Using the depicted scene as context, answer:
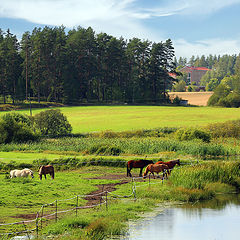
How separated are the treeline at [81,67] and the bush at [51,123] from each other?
59141 mm

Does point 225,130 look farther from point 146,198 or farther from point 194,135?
point 146,198

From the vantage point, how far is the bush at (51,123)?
83.6m

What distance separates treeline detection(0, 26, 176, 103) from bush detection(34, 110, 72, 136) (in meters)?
59.1

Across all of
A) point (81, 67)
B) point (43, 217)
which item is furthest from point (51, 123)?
point (81, 67)

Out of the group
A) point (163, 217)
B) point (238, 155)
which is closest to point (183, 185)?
point (163, 217)

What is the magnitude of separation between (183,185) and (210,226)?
Answer: 7111 millimetres

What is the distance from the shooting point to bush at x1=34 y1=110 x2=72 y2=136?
3290 inches

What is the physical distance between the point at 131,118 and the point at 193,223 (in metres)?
83.8

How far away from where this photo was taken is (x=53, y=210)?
27844mm

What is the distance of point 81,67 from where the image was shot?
516 feet

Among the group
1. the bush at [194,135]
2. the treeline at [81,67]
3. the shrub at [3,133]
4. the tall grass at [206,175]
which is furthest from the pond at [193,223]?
the treeline at [81,67]

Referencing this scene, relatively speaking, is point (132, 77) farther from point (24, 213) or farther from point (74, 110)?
point (24, 213)

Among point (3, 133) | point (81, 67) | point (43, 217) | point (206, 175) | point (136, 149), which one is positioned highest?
point (81, 67)

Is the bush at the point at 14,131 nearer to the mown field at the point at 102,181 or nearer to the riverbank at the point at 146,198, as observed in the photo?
the mown field at the point at 102,181
